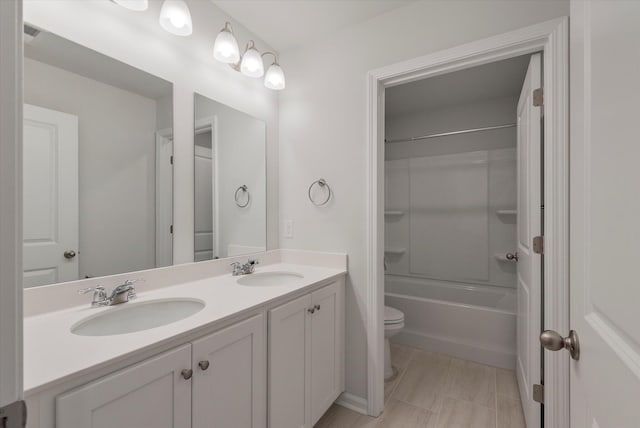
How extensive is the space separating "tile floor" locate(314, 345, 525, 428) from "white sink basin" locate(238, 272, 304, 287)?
848 millimetres

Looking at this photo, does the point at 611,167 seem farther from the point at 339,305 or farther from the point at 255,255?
the point at 255,255

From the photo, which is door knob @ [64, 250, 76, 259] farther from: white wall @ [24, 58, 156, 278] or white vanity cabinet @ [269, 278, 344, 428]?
white vanity cabinet @ [269, 278, 344, 428]

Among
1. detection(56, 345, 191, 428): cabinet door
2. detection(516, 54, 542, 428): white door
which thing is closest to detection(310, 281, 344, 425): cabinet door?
detection(56, 345, 191, 428): cabinet door

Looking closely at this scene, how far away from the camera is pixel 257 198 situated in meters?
2.05

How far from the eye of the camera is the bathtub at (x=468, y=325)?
7.43 ft

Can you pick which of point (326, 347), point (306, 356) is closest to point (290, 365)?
point (306, 356)

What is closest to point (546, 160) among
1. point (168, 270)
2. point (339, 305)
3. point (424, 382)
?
point (339, 305)

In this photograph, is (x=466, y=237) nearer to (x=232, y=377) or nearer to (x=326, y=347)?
(x=326, y=347)

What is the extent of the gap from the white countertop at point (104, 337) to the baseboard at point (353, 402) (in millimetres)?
884

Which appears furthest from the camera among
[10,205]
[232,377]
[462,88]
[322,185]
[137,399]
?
[462,88]

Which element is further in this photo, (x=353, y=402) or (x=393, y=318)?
(x=393, y=318)

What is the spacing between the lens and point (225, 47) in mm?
1613

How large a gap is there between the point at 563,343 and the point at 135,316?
1430 mm

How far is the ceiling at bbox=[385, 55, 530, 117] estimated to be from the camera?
2.37 meters
